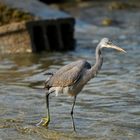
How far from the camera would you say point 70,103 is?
10.3m

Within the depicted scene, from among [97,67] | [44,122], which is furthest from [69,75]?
[44,122]

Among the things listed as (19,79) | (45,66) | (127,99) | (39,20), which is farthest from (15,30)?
(127,99)

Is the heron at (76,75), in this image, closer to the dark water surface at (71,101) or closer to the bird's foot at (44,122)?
the bird's foot at (44,122)

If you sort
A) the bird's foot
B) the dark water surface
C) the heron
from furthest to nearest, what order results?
the bird's foot → the heron → the dark water surface

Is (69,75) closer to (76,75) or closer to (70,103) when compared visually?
(76,75)

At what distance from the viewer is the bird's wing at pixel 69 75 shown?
8.33m

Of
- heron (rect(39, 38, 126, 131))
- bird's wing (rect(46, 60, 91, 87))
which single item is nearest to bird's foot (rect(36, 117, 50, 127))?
heron (rect(39, 38, 126, 131))

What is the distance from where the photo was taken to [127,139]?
25.5 ft

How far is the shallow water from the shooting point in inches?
324

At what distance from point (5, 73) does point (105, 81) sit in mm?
2273

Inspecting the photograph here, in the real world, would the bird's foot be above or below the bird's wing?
below

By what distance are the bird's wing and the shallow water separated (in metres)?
0.60

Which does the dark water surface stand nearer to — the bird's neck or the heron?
the heron

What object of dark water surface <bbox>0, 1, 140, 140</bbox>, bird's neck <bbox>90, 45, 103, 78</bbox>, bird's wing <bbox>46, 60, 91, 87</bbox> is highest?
bird's neck <bbox>90, 45, 103, 78</bbox>
